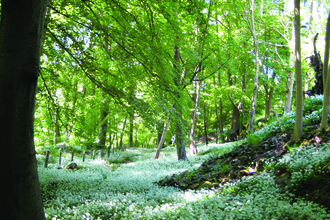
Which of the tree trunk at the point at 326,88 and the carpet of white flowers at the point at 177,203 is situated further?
the tree trunk at the point at 326,88

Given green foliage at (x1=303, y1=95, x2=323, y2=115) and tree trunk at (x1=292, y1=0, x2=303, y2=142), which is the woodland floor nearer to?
tree trunk at (x1=292, y1=0, x2=303, y2=142)

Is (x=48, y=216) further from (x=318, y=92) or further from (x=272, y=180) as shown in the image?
(x=318, y=92)

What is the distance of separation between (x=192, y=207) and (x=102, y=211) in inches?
76.2

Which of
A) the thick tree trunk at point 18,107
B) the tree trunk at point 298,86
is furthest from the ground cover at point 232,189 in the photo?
the thick tree trunk at point 18,107

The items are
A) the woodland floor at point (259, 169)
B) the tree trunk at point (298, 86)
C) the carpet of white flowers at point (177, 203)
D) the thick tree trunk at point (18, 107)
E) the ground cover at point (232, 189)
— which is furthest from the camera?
the tree trunk at point (298, 86)

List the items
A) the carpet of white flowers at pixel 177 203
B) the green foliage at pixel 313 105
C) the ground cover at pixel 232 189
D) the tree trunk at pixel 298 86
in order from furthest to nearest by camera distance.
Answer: the green foliage at pixel 313 105 → the tree trunk at pixel 298 86 → the ground cover at pixel 232 189 → the carpet of white flowers at pixel 177 203

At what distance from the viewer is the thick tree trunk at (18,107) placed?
250cm

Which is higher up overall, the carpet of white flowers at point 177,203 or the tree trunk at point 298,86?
the tree trunk at point 298,86

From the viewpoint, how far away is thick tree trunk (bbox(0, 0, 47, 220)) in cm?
250

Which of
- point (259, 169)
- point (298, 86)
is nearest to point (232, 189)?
point (259, 169)

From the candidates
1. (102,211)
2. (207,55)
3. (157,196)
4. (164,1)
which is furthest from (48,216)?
(207,55)

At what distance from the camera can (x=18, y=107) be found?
2553 millimetres

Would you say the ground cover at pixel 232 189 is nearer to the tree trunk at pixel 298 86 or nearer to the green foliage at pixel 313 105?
the green foliage at pixel 313 105

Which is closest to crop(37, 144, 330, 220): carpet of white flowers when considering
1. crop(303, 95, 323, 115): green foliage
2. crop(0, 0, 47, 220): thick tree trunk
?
crop(0, 0, 47, 220): thick tree trunk
